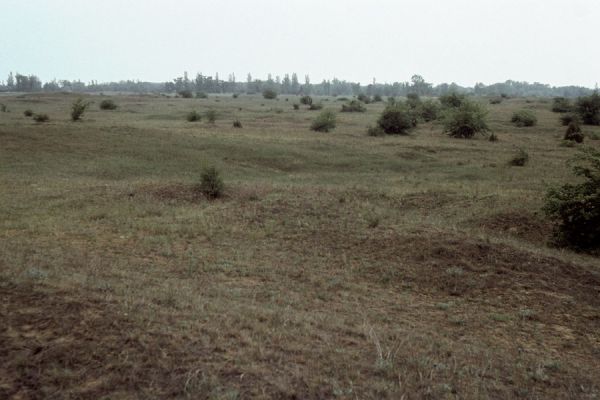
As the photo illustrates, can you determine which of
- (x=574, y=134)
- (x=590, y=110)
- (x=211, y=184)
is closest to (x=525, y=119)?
(x=590, y=110)

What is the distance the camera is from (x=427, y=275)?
9648 mm

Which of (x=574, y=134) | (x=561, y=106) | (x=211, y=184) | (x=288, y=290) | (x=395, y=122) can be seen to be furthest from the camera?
(x=561, y=106)

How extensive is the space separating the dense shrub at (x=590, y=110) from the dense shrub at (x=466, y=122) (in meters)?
13.5

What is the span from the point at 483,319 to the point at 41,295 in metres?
5.83

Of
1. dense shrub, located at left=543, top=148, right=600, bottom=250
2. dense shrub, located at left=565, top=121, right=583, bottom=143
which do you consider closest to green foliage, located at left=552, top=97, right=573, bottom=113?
dense shrub, located at left=565, top=121, right=583, bottom=143

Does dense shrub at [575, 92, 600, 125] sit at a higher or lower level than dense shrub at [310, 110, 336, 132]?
higher

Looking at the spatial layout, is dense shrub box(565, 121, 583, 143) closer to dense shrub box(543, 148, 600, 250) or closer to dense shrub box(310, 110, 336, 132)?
dense shrub box(310, 110, 336, 132)

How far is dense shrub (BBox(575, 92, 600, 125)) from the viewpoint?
43812 millimetres

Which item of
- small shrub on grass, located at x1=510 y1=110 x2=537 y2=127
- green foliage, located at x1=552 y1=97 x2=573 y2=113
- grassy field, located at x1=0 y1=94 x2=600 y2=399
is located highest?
green foliage, located at x1=552 y1=97 x2=573 y2=113

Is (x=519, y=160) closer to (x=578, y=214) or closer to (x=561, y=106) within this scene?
(x=578, y=214)

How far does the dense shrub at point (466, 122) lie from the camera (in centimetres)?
3519

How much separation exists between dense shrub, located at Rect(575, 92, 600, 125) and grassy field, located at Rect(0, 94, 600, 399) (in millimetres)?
27500

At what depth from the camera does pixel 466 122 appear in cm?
3516

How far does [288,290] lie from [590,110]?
43853 mm
